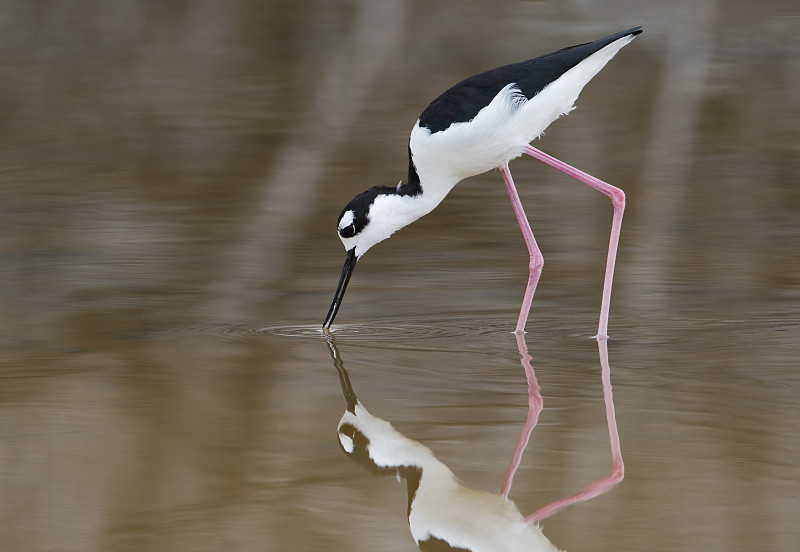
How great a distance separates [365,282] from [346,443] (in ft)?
7.77

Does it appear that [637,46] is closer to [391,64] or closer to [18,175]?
[391,64]

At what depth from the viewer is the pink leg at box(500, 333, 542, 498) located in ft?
11.0

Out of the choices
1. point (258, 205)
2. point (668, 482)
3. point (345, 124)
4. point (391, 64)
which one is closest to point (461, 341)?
point (668, 482)

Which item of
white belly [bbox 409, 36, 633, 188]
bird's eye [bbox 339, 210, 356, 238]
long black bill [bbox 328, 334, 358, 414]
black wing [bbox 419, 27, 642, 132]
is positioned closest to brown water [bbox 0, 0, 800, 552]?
long black bill [bbox 328, 334, 358, 414]

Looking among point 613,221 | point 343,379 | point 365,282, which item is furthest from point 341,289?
point 613,221

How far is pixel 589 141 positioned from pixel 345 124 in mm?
2001

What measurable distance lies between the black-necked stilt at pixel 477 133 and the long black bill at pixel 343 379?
0.33 meters

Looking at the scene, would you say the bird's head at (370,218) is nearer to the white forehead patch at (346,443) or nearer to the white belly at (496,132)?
the white belly at (496,132)

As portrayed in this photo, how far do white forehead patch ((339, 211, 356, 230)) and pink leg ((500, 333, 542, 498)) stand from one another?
87 cm

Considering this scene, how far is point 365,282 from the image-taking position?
19.7 ft

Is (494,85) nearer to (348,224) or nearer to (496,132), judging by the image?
(496,132)

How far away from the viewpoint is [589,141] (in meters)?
9.48

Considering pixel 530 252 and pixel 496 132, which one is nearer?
pixel 496 132

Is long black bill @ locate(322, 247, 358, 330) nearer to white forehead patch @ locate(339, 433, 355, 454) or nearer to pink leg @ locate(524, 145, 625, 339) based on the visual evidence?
pink leg @ locate(524, 145, 625, 339)
